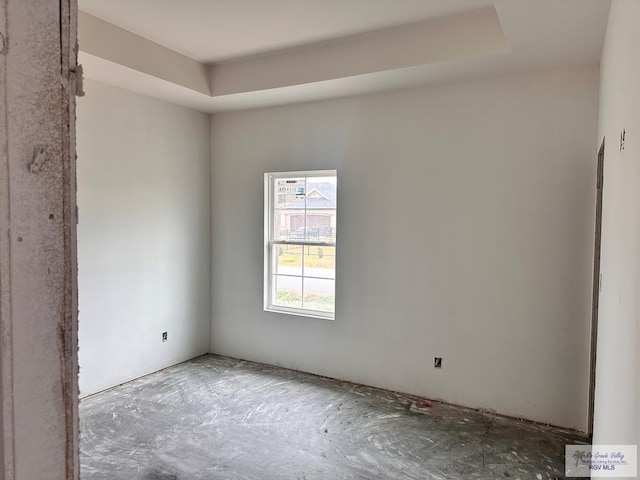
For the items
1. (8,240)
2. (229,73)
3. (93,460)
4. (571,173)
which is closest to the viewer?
(8,240)

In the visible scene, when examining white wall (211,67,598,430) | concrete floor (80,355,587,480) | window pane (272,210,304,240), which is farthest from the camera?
window pane (272,210,304,240)

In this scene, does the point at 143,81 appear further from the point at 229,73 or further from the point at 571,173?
the point at 571,173

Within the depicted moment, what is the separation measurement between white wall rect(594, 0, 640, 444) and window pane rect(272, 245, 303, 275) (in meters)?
2.88

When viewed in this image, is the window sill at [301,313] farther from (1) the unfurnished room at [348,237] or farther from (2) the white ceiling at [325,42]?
(2) the white ceiling at [325,42]

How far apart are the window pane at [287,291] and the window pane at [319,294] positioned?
8cm

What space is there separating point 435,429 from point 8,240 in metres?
3.32

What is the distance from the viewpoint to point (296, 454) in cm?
294

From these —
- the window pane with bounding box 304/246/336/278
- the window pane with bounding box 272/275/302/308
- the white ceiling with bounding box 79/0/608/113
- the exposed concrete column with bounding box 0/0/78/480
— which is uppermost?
the white ceiling with bounding box 79/0/608/113

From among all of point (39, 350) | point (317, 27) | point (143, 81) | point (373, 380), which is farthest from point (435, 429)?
point (143, 81)

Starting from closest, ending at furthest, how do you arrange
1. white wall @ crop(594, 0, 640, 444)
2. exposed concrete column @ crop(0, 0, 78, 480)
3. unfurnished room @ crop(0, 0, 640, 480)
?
exposed concrete column @ crop(0, 0, 78, 480) → white wall @ crop(594, 0, 640, 444) → unfurnished room @ crop(0, 0, 640, 480)

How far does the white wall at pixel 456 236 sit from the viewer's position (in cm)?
329

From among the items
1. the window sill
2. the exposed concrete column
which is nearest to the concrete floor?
the window sill

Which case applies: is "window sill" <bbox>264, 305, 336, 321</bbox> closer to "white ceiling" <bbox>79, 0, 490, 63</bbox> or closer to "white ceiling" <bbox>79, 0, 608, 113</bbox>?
"white ceiling" <bbox>79, 0, 608, 113</bbox>

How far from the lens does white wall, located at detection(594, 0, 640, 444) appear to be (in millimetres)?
1256
